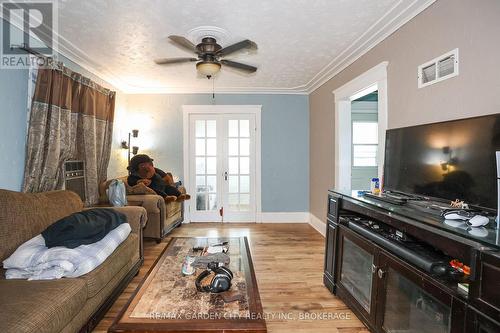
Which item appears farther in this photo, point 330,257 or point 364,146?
point 364,146

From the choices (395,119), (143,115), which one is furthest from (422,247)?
(143,115)

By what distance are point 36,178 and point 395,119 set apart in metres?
3.41

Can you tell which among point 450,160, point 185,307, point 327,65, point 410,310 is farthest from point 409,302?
point 327,65

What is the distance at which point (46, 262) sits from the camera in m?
1.75

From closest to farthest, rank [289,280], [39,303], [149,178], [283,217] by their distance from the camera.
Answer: [39,303]
[289,280]
[149,178]
[283,217]

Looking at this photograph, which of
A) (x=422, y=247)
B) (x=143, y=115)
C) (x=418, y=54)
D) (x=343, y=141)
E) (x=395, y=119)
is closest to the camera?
(x=422, y=247)

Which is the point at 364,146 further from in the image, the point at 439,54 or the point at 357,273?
the point at 357,273

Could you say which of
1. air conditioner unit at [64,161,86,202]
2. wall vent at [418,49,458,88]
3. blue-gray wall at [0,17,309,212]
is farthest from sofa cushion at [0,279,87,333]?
blue-gray wall at [0,17,309,212]

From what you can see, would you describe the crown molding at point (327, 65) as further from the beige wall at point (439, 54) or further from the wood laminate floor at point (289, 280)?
the wood laminate floor at point (289, 280)

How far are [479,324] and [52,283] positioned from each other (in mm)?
2148

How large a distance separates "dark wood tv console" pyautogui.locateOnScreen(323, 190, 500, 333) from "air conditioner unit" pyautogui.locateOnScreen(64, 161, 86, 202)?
3012 mm

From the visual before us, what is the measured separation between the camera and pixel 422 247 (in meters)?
1.56

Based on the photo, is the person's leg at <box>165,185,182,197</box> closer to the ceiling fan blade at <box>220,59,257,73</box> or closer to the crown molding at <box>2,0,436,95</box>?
the crown molding at <box>2,0,436,95</box>

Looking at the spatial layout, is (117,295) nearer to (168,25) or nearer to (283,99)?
(168,25)
